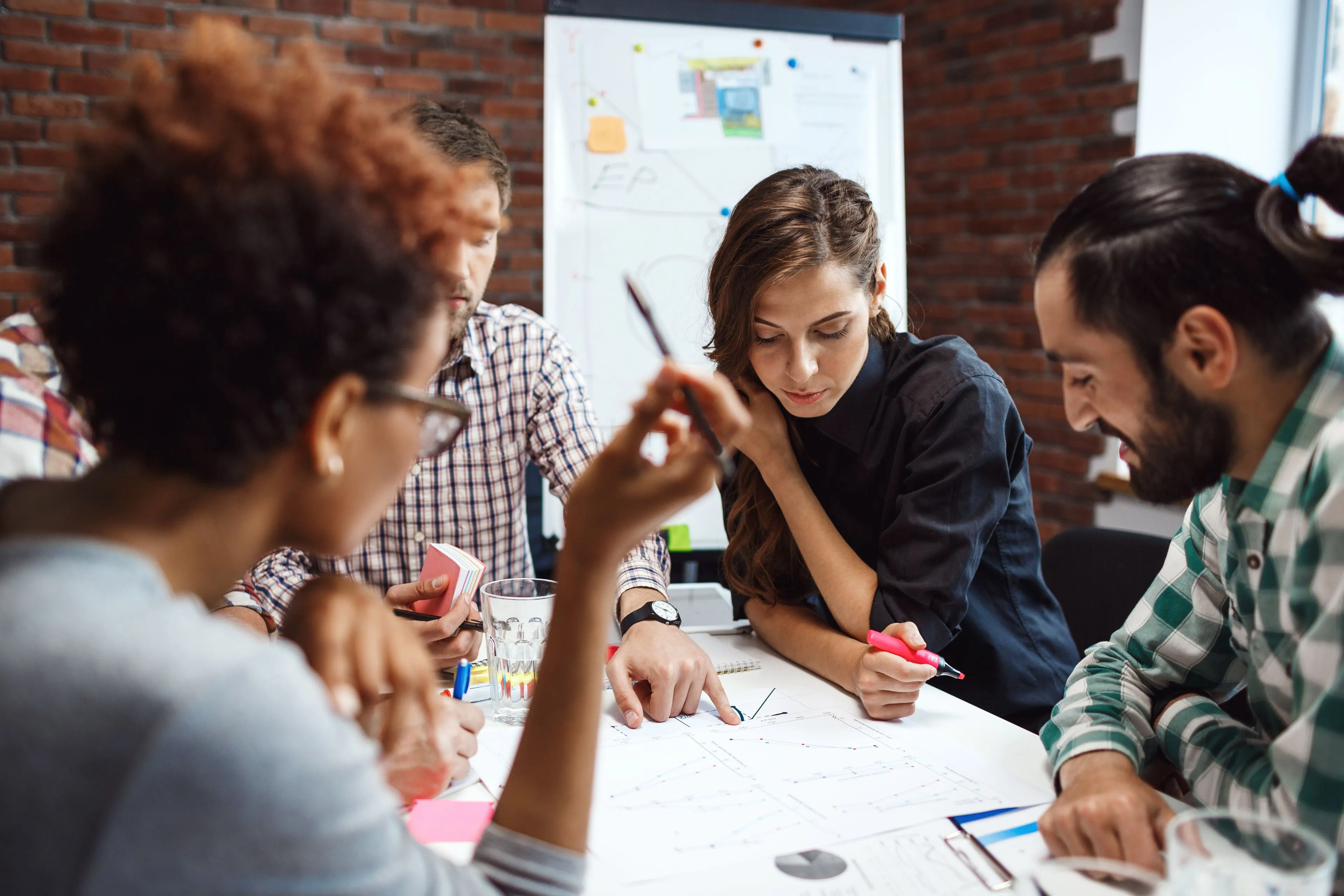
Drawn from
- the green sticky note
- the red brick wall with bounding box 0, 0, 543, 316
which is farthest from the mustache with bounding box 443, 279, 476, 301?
the red brick wall with bounding box 0, 0, 543, 316

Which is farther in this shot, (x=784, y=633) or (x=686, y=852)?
(x=784, y=633)

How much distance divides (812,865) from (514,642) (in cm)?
47

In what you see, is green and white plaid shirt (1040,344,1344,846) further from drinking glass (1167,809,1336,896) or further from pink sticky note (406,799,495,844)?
pink sticky note (406,799,495,844)

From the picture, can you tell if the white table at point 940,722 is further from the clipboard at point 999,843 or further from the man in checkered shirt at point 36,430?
the man in checkered shirt at point 36,430

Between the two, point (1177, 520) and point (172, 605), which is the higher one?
point (172, 605)

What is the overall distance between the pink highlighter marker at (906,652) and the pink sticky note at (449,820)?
0.48 metres

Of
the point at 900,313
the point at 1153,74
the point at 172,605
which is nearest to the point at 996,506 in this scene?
the point at 900,313

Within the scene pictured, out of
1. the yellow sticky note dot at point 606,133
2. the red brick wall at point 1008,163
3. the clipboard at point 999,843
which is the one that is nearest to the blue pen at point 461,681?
the clipboard at point 999,843

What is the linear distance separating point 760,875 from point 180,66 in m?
0.72

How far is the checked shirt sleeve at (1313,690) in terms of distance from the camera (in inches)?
29.4

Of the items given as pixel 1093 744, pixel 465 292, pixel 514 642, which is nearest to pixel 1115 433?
pixel 1093 744

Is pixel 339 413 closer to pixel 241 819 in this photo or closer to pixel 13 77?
pixel 241 819

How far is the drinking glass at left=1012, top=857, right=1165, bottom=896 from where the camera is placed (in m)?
0.71

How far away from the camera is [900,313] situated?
212cm
